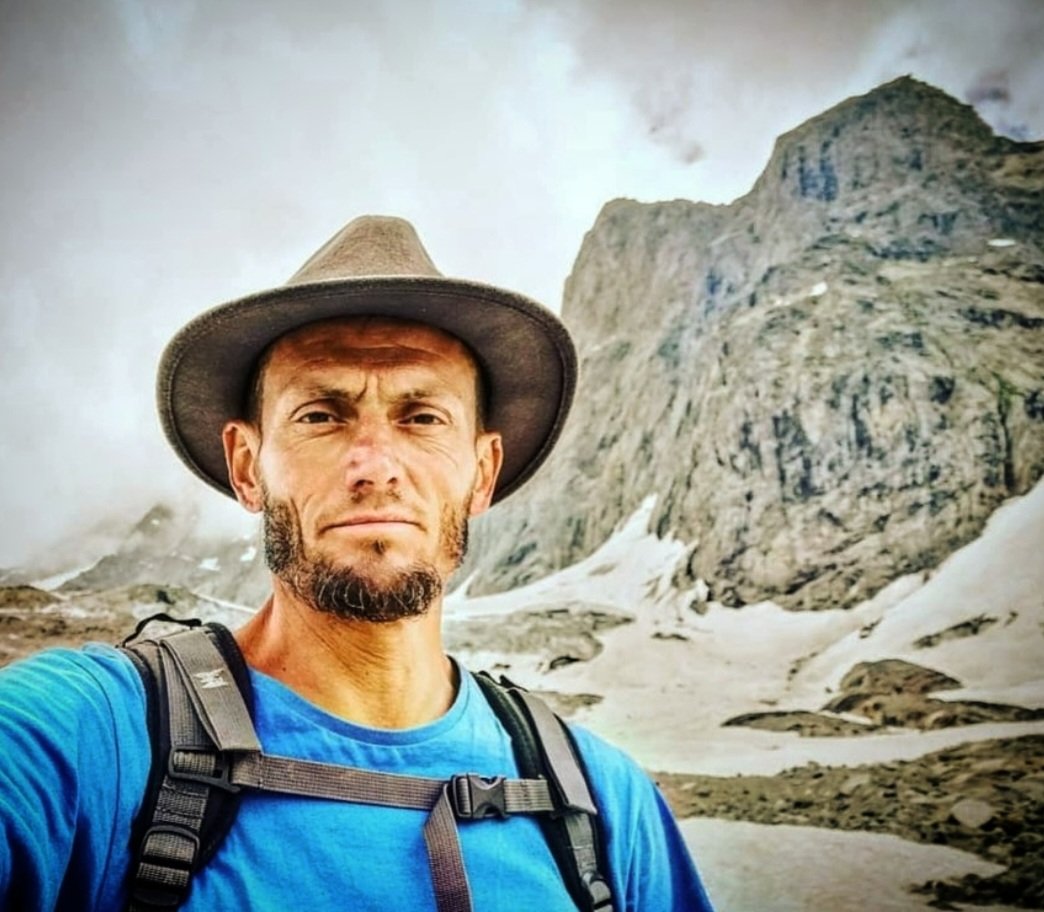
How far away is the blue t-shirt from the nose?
0.44 meters

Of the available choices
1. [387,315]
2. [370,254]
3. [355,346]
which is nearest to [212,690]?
[355,346]

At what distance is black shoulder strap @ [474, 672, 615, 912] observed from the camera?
66.2 inches

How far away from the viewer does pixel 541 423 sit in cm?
252

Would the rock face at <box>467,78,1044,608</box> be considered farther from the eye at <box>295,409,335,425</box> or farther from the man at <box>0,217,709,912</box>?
the eye at <box>295,409,335,425</box>

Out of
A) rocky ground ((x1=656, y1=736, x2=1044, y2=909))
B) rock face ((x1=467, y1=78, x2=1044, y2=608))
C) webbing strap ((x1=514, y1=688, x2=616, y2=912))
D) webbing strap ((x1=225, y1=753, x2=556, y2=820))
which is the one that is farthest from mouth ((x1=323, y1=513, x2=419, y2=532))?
rock face ((x1=467, y1=78, x2=1044, y2=608))

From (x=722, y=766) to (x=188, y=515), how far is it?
55.1 ft

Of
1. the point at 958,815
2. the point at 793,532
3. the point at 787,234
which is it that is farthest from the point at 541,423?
the point at 787,234

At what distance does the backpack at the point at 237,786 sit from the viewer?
1346 mm

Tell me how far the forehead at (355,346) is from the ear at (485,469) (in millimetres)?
255

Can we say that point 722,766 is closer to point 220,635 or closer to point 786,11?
point 220,635

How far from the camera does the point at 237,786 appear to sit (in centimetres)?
144

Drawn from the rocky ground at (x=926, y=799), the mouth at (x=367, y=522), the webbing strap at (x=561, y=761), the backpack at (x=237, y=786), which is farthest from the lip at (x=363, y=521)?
the rocky ground at (x=926, y=799)

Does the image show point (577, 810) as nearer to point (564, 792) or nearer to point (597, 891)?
point (564, 792)

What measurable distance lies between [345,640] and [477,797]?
0.43m
